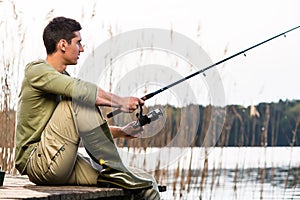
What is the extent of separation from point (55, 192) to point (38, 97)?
1.64 ft

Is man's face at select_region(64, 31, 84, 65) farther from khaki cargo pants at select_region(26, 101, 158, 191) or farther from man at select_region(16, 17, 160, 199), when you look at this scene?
khaki cargo pants at select_region(26, 101, 158, 191)

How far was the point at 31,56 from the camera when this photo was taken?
523cm

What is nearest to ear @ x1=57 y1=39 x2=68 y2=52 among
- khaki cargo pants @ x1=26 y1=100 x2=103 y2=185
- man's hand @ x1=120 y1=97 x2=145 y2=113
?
khaki cargo pants @ x1=26 y1=100 x2=103 y2=185

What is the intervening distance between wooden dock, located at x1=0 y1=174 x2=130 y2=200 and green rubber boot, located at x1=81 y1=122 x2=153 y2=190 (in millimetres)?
52

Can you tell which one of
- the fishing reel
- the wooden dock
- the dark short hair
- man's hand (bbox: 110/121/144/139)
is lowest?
the wooden dock

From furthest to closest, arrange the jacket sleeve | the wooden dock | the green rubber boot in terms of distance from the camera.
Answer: the green rubber boot
the jacket sleeve
the wooden dock

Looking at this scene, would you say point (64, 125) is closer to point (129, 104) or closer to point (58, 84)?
point (58, 84)

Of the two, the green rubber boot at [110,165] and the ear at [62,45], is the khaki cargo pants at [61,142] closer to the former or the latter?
the green rubber boot at [110,165]

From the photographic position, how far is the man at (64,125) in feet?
9.94

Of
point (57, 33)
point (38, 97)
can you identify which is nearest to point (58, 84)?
point (38, 97)

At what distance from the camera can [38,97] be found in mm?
3152

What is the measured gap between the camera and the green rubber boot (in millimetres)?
3127

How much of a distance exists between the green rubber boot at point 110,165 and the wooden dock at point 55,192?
2.1 inches

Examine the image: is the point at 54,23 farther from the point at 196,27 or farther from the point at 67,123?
the point at 196,27
